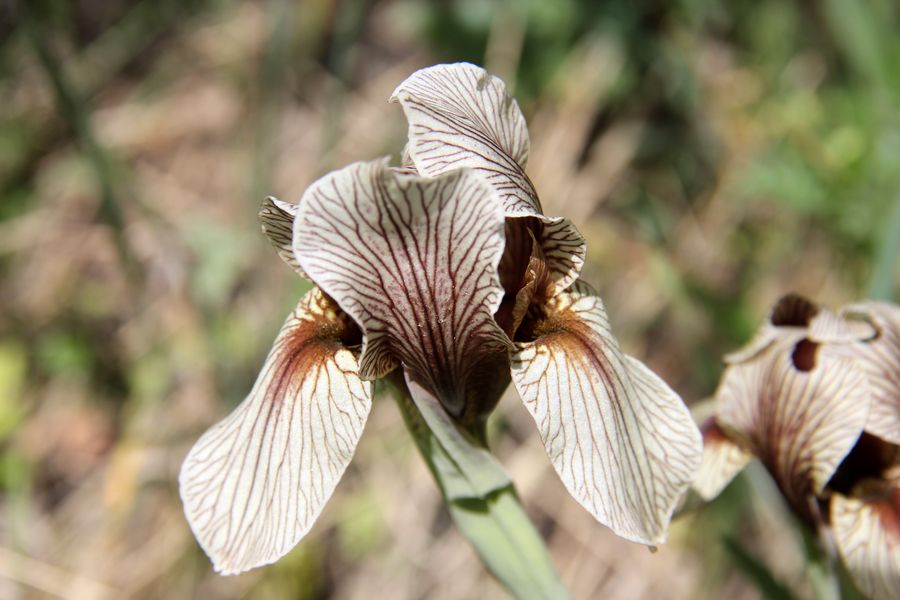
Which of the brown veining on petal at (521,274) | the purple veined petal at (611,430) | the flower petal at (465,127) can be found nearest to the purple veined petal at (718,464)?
the purple veined petal at (611,430)

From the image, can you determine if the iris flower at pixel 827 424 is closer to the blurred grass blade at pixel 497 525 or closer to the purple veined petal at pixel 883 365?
the purple veined petal at pixel 883 365

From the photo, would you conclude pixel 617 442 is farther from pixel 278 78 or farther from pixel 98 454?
pixel 98 454

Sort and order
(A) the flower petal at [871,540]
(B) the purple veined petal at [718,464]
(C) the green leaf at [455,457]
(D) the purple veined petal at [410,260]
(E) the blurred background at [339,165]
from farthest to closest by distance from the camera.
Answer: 1. (E) the blurred background at [339,165]
2. (B) the purple veined petal at [718,464]
3. (A) the flower petal at [871,540]
4. (C) the green leaf at [455,457]
5. (D) the purple veined petal at [410,260]

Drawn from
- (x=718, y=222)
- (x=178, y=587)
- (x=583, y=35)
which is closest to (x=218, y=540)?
(x=178, y=587)

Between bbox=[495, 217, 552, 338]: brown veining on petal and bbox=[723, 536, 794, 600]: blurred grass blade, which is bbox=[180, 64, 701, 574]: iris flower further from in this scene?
bbox=[723, 536, 794, 600]: blurred grass blade

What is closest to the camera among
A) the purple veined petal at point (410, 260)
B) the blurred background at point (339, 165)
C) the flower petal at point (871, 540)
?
the purple veined petal at point (410, 260)

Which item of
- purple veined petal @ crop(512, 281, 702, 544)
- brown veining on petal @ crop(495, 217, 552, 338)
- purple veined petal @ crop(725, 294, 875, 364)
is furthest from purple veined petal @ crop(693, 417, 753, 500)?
brown veining on petal @ crop(495, 217, 552, 338)
